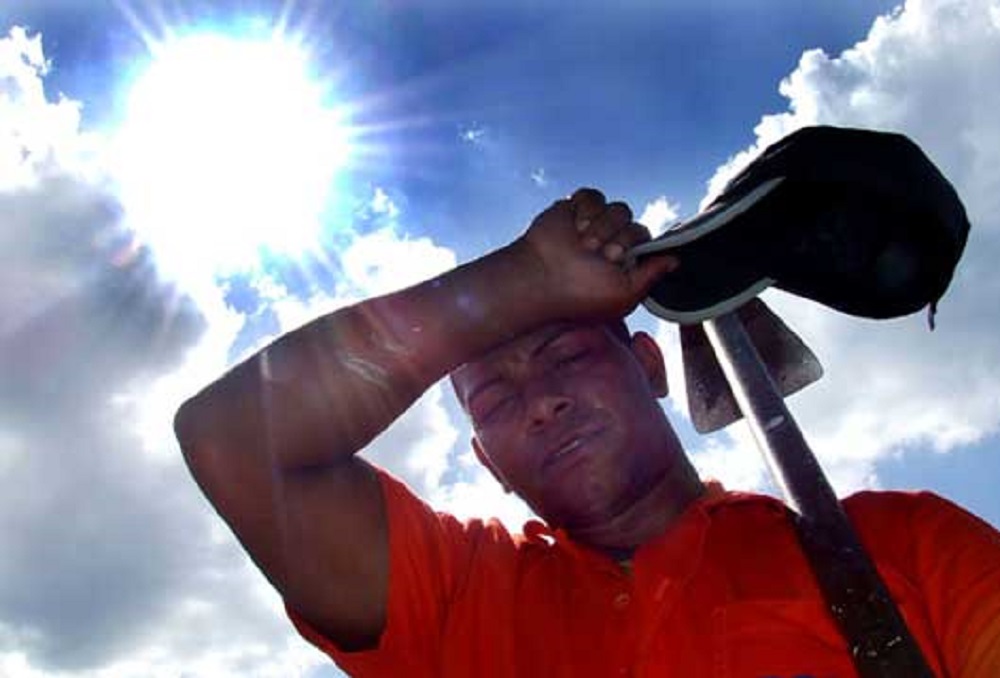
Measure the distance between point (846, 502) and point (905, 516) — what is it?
0.20m

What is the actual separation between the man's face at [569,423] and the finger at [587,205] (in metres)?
0.43

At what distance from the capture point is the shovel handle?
1995mm

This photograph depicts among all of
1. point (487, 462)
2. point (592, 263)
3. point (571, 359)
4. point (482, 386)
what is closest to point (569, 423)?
point (571, 359)

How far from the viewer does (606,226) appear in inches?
105

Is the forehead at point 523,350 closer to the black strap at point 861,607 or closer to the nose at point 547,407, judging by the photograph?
the nose at point 547,407

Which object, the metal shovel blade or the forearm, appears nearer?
the forearm

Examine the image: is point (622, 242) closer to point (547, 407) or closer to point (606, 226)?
point (606, 226)

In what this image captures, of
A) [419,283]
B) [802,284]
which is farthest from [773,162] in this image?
[419,283]

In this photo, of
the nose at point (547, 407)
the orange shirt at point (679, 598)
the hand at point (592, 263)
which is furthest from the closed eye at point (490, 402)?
the hand at point (592, 263)

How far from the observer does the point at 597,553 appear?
2.90m

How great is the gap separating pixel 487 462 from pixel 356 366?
916 mm

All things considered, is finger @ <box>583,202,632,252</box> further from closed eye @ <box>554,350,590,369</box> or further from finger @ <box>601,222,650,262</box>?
closed eye @ <box>554,350,590,369</box>

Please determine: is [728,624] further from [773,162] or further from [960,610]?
[773,162]

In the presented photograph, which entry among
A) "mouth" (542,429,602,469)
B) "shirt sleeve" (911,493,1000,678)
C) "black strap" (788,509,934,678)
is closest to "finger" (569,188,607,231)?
"mouth" (542,429,602,469)
